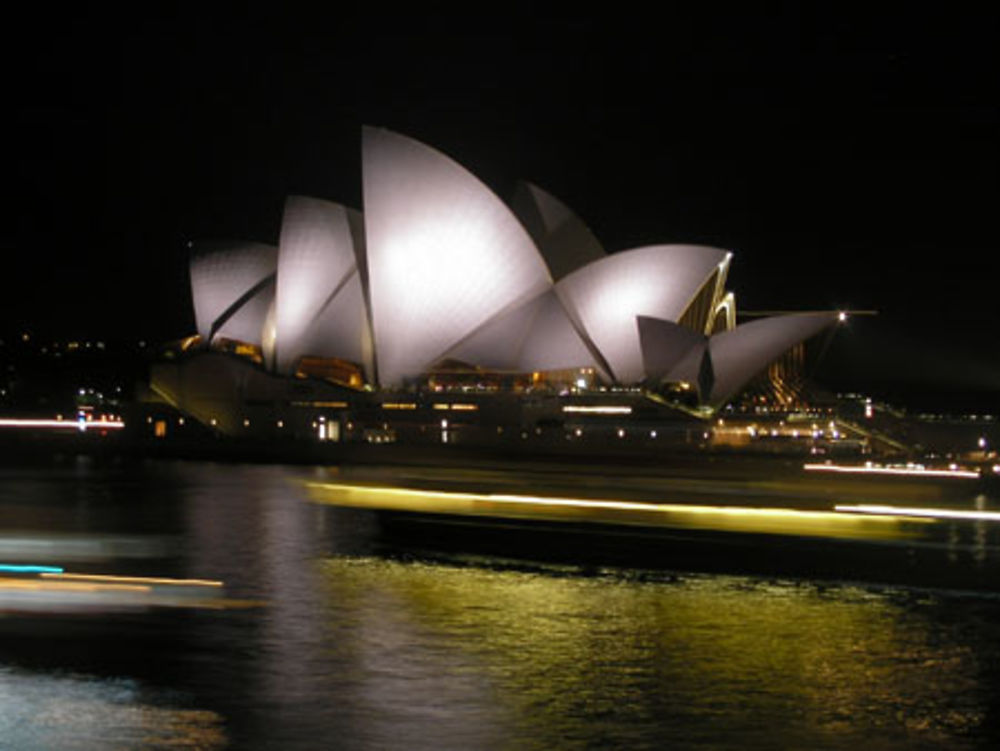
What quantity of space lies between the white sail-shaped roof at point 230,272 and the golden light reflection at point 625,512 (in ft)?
136

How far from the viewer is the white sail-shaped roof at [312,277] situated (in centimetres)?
5181

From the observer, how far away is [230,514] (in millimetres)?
18828

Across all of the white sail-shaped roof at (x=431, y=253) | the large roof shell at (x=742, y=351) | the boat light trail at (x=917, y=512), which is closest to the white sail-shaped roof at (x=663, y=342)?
the large roof shell at (x=742, y=351)

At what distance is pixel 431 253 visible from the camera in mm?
49188

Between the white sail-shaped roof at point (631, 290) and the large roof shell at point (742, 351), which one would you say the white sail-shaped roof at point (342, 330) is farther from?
the large roof shell at point (742, 351)

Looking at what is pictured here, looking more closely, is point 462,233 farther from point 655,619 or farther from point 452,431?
point 655,619

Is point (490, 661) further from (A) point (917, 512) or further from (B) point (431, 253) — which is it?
(B) point (431, 253)

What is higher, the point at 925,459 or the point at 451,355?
the point at 451,355

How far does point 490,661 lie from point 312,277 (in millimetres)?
45155

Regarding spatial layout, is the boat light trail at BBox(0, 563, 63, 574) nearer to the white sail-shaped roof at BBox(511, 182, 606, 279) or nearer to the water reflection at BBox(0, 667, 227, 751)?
the water reflection at BBox(0, 667, 227, 751)

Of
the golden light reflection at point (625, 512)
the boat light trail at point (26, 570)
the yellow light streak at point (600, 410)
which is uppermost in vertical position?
the yellow light streak at point (600, 410)

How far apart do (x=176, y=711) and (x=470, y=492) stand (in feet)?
28.3

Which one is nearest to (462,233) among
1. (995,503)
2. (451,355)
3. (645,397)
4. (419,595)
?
(451,355)

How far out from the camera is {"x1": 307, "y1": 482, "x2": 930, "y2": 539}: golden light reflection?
45.3 ft
